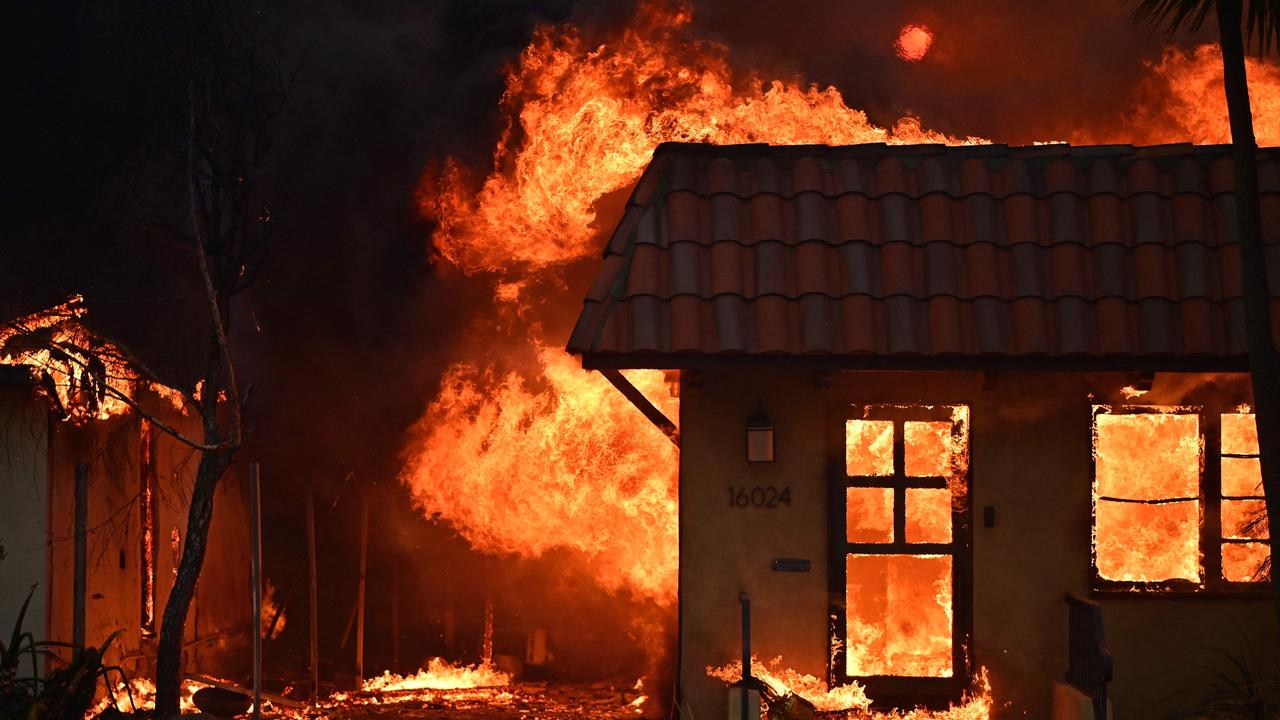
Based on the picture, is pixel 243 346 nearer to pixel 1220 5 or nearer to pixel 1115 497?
pixel 1115 497

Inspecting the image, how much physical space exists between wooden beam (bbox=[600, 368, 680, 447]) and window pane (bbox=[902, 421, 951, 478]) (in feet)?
5.73

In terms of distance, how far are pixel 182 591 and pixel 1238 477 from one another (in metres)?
8.76

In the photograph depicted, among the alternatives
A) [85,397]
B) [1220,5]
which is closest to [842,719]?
[1220,5]

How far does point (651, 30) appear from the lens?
2088 centimetres

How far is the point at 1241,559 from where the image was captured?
358 inches

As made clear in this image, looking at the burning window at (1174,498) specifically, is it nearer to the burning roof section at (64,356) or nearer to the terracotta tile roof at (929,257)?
the terracotta tile roof at (929,257)

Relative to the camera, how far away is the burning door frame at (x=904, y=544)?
8977mm

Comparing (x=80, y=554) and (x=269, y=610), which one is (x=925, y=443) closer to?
(x=80, y=554)

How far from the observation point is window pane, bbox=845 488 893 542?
39.2 ft

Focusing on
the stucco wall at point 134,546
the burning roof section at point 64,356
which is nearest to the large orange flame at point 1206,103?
the burning roof section at point 64,356

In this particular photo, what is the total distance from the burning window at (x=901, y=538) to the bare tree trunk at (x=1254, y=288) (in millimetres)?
2028

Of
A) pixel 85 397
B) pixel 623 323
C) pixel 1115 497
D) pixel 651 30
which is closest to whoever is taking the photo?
pixel 623 323

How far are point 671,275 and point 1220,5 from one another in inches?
153

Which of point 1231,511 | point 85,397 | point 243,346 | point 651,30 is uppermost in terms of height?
point 651,30
